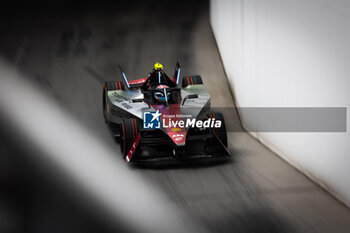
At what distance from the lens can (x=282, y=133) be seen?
819 centimetres

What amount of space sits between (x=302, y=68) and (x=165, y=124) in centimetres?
231

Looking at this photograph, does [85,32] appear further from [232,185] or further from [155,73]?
[232,185]

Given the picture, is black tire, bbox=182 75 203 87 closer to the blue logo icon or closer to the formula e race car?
the formula e race car

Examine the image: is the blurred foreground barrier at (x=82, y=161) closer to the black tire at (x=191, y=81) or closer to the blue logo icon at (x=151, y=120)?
the blue logo icon at (x=151, y=120)

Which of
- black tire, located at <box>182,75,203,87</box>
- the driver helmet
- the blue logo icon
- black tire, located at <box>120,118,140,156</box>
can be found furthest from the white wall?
black tire, located at <box>120,118,140,156</box>

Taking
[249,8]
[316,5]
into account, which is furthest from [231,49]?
[316,5]

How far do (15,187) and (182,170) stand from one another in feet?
8.25

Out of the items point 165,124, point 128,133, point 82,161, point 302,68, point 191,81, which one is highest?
point 302,68

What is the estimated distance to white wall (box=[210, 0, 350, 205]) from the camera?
6.23 meters

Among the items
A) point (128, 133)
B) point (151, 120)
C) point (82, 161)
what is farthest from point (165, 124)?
point (82, 161)

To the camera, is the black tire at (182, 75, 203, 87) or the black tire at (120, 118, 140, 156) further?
the black tire at (182, 75, 203, 87)

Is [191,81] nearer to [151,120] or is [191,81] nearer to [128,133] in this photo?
[151,120]

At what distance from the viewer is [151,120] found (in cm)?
823

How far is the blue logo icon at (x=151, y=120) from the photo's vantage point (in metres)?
8.14
